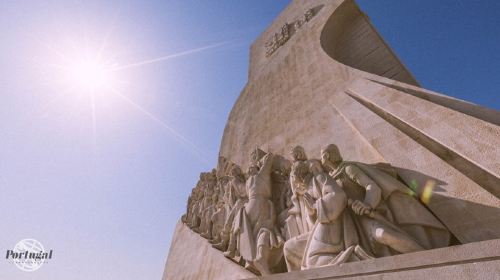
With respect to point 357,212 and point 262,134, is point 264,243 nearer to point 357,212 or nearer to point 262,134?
point 357,212

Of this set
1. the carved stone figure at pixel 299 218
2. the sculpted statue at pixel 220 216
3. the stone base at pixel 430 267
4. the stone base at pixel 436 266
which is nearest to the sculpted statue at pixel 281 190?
the carved stone figure at pixel 299 218

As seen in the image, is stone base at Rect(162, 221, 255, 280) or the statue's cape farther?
stone base at Rect(162, 221, 255, 280)

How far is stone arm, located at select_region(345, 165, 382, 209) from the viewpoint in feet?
8.21

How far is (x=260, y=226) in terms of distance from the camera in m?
3.63

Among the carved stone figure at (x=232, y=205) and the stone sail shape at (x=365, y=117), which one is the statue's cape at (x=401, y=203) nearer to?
the stone sail shape at (x=365, y=117)

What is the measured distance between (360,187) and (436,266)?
44.3 inches

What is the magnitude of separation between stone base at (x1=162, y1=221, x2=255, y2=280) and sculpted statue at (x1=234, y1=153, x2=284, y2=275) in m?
0.32

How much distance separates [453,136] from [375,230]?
1148mm

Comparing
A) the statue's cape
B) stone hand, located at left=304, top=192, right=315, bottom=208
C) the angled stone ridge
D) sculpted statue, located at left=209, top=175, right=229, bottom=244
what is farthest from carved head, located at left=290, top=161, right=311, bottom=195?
the angled stone ridge

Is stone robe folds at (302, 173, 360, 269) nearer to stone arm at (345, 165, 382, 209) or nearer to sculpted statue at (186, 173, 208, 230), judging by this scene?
stone arm at (345, 165, 382, 209)

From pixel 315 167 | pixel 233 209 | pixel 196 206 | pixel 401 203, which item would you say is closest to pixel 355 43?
pixel 315 167

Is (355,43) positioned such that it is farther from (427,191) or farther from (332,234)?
(332,234)

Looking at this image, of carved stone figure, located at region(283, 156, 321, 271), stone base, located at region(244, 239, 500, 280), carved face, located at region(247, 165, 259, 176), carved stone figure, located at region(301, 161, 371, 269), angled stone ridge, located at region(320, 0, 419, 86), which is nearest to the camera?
stone base, located at region(244, 239, 500, 280)

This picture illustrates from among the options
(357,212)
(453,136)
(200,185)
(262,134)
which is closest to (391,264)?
(357,212)
